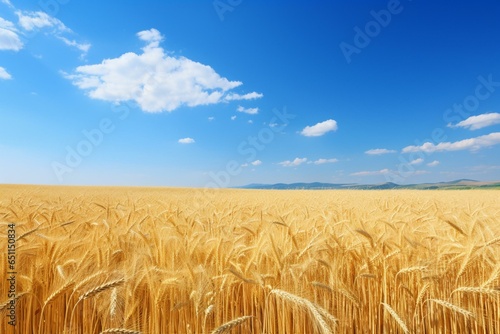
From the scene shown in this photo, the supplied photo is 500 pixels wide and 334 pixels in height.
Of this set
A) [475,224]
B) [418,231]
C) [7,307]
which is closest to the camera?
[7,307]

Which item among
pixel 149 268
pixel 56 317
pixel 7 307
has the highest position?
pixel 149 268

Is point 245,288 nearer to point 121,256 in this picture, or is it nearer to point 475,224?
point 121,256

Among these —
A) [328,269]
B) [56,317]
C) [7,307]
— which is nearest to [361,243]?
[328,269]

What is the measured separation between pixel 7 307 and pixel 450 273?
3.19m

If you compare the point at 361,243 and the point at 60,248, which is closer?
the point at 60,248

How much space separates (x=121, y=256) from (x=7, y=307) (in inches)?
35.8

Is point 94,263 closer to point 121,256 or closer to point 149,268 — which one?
point 121,256

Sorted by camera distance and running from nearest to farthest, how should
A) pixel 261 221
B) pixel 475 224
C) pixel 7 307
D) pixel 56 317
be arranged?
pixel 7 307 < pixel 56 317 < pixel 475 224 < pixel 261 221

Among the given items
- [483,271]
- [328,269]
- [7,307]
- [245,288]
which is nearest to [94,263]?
[7,307]

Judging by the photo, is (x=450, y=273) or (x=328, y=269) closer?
(x=328, y=269)

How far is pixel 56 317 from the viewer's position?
2123mm

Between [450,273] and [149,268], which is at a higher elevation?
[149,268]

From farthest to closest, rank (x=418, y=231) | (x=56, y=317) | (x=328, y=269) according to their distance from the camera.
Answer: (x=418, y=231), (x=328, y=269), (x=56, y=317)

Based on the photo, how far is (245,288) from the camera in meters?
2.13
